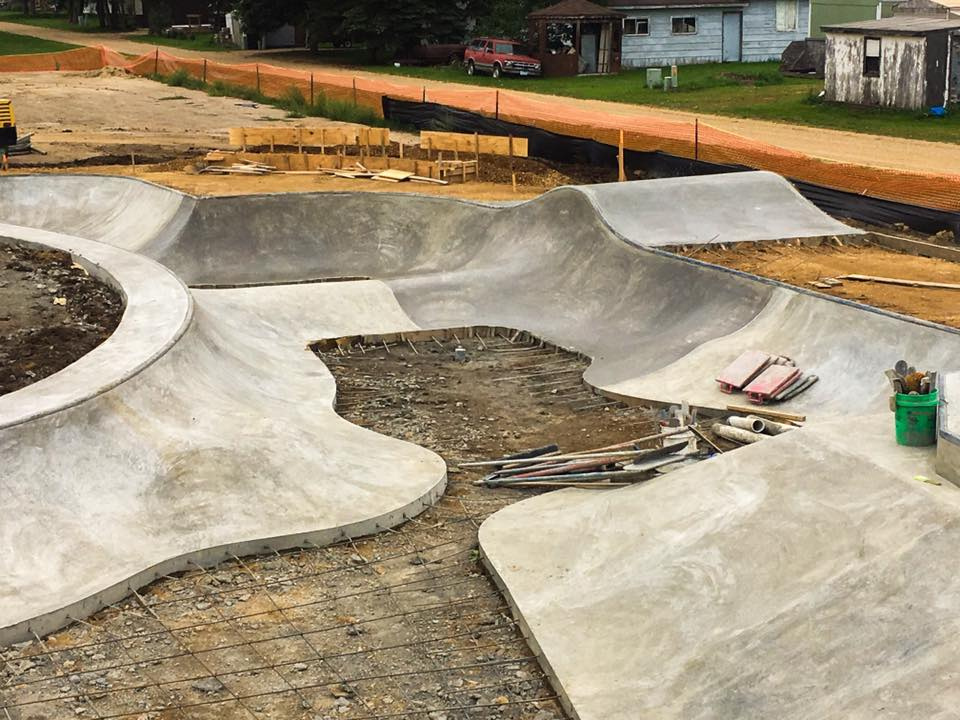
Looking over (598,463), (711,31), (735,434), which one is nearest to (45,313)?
(598,463)

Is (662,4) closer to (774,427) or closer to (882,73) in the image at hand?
(882,73)

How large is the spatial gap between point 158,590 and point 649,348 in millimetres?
8680

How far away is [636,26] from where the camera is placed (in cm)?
5253

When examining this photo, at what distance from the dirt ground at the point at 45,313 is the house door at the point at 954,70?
947 inches

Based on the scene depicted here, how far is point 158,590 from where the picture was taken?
12.1m

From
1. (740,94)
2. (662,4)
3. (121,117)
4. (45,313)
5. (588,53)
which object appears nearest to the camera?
(45,313)

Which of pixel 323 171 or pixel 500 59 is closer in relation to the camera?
pixel 323 171

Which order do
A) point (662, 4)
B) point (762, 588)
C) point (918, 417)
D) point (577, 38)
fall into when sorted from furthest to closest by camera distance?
point (662, 4) < point (577, 38) < point (918, 417) < point (762, 588)

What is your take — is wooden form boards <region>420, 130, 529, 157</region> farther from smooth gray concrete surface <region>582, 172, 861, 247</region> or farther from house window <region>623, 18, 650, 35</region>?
house window <region>623, 18, 650, 35</region>

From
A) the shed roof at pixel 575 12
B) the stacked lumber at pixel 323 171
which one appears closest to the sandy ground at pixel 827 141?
the shed roof at pixel 575 12

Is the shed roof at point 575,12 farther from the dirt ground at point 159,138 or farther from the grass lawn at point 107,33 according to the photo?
the grass lawn at point 107,33

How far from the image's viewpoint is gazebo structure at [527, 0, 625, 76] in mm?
50219

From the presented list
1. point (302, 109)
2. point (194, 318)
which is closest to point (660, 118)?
point (302, 109)

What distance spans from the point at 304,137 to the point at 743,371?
58.8 feet
